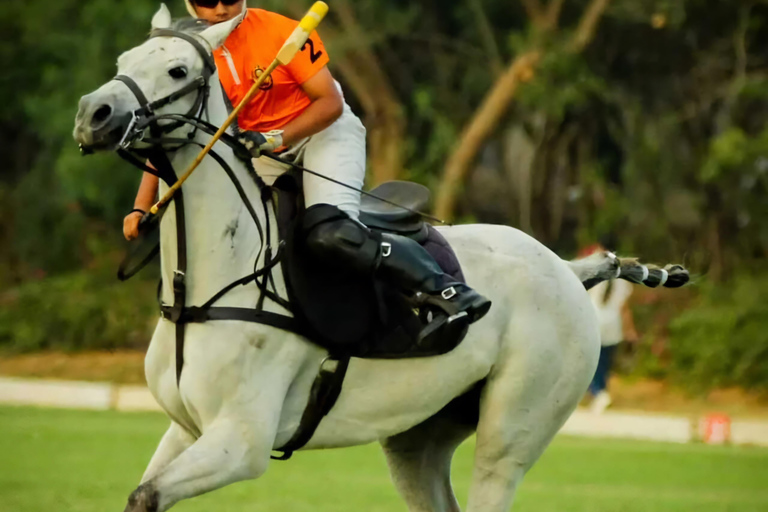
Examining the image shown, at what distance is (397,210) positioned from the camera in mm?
5637

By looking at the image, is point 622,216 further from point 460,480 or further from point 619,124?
point 460,480

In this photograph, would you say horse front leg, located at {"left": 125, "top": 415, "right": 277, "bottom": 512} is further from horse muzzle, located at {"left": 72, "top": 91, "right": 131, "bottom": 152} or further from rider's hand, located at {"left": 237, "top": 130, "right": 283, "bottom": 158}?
horse muzzle, located at {"left": 72, "top": 91, "right": 131, "bottom": 152}

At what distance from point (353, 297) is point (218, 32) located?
121 centimetres

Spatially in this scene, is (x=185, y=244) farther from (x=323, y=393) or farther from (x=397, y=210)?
(x=397, y=210)

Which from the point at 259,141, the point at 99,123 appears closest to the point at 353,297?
the point at 259,141

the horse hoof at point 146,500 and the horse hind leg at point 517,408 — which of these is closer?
the horse hoof at point 146,500

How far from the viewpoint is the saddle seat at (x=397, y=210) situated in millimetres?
5527

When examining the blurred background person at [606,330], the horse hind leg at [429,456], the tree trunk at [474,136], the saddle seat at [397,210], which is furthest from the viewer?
the tree trunk at [474,136]

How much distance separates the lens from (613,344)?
1445 centimetres

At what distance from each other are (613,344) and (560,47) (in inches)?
271

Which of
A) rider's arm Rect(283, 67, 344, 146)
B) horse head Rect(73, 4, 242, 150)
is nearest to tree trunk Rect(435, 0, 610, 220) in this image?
rider's arm Rect(283, 67, 344, 146)

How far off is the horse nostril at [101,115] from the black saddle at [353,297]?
942mm

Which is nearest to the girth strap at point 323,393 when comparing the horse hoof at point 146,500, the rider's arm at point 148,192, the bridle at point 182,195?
the bridle at point 182,195

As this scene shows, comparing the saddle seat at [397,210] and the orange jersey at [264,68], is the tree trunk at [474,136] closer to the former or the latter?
the saddle seat at [397,210]
